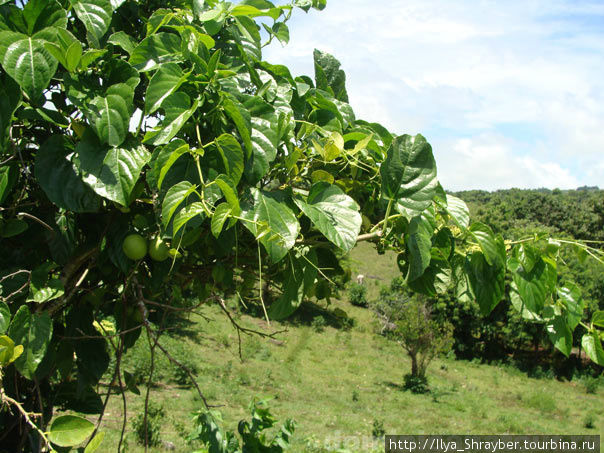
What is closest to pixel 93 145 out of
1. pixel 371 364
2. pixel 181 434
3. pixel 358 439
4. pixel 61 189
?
pixel 61 189

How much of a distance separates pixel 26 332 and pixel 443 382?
46.6 feet

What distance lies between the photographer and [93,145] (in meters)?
0.67

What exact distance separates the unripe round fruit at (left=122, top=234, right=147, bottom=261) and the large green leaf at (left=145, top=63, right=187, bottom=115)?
0.22 metres

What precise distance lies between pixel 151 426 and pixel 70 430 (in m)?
6.38

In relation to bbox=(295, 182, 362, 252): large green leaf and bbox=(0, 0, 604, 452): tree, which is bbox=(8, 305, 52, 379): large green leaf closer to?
bbox=(0, 0, 604, 452): tree

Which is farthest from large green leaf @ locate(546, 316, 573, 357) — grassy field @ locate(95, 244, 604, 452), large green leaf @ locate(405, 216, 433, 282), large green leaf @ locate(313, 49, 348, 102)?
grassy field @ locate(95, 244, 604, 452)

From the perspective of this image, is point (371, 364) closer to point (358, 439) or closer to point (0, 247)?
point (358, 439)

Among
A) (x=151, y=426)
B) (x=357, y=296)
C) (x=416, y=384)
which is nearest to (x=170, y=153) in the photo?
(x=151, y=426)

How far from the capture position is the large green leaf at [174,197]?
598 mm

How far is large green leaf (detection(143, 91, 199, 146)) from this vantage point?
0.62 meters

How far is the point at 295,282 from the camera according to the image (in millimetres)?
753

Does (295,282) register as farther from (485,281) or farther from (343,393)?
(343,393)

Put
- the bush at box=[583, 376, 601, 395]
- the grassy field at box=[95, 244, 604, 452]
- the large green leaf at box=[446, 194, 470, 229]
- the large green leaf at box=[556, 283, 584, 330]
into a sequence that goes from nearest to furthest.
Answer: the large green leaf at box=[446, 194, 470, 229], the large green leaf at box=[556, 283, 584, 330], the grassy field at box=[95, 244, 604, 452], the bush at box=[583, 376, 601, 395]

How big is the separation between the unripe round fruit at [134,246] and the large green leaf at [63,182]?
0.09 metres
